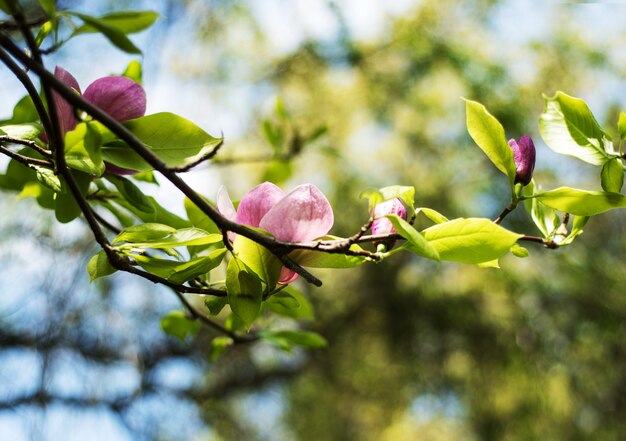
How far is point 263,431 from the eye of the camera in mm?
1742

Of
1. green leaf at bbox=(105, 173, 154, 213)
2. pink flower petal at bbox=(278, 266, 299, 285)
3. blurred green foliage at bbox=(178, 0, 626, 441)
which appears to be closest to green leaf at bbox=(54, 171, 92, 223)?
green leaf at bbox=(105, 173, 154, 213)

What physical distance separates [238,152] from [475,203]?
2.15 feet

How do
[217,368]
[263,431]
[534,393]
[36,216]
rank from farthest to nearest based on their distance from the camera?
[534,393], [263,431], [217,368], [36,216]

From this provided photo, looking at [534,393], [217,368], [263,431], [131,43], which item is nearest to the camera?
[131,43]

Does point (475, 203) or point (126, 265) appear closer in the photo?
point (126, 265)

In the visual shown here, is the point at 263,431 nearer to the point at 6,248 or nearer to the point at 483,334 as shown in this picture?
the point at 483,334

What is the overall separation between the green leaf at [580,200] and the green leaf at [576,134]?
0.07 ft

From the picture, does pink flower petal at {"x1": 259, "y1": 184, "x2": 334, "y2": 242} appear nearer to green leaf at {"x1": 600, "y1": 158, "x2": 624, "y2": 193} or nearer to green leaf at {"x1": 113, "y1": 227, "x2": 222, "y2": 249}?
green leaf at {"x1": 113, "y1": 227, "x2": 222, "y2": 249}

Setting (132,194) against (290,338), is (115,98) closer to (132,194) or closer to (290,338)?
(132,194)

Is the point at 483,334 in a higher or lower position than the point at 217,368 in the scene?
lower

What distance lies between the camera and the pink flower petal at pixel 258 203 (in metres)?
0.28

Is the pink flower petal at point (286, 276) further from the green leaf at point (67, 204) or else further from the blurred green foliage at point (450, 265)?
the blurred green foliage at point (450, 265)

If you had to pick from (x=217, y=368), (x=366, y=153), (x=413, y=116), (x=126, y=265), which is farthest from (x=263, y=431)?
(x=126, y=265)

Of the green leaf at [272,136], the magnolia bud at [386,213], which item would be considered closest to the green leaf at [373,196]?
the magnolia bud at [386,213]
